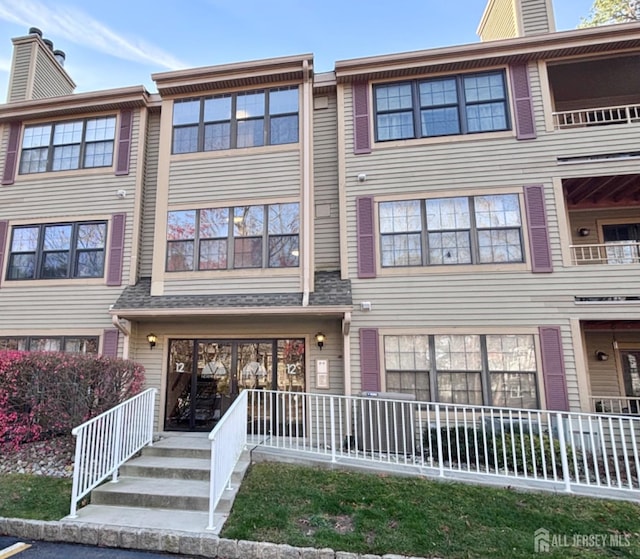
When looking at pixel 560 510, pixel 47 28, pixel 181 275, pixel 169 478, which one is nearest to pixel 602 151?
pixel 560 510

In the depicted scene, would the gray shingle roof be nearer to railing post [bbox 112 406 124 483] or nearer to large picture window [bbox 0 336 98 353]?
large picture window [bbox 0 336 98 353]

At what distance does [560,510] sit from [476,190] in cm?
576

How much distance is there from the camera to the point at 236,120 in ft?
29.7

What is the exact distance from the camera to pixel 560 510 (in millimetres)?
4496

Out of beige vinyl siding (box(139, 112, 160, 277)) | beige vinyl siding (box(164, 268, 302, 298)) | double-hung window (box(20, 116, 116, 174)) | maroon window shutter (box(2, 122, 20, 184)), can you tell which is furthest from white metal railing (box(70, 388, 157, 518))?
maroon window shutter (box(2, 122, 20, 184))

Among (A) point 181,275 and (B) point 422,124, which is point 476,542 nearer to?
(A) point 181,275

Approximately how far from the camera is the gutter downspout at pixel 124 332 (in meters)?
8.10

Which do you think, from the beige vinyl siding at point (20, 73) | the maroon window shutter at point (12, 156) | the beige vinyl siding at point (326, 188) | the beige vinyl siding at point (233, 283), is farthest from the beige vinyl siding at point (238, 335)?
the beige vinyl siding at point (20, 73)

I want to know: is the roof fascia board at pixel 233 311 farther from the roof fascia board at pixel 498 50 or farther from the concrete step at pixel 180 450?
the roof fascia board at pixel 498 50

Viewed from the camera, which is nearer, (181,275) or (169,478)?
(169,478)

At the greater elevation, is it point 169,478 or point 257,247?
point 257,247

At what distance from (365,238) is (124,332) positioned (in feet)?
18.1

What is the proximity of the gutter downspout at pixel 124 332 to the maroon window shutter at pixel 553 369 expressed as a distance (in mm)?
8374

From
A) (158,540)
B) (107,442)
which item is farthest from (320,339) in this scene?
(158,540)
